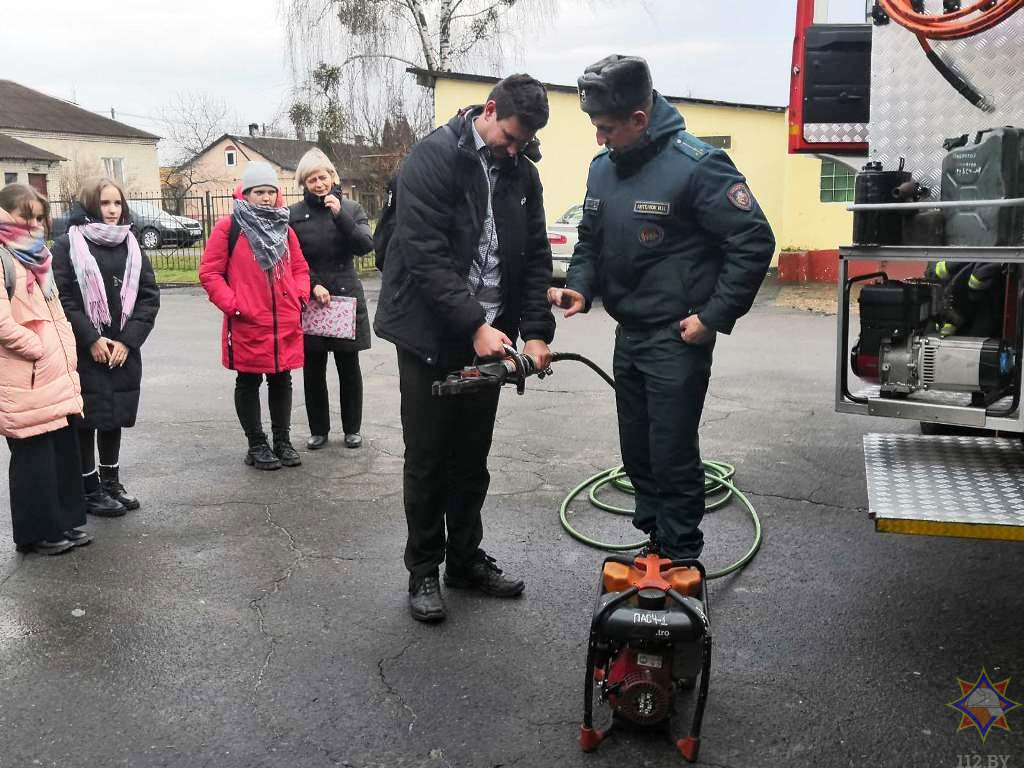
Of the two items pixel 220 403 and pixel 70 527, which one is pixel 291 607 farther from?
pixel 220 403

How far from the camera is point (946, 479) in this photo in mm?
3729

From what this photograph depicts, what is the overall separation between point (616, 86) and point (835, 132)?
78.4 inches

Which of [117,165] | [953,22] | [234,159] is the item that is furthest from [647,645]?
[234,159]

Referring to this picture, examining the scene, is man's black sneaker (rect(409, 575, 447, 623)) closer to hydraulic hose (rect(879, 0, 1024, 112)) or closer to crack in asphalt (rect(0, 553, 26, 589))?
crack in asphalt (rect(0, 553, 26, 589))

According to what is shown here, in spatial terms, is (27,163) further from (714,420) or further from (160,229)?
(714,420)

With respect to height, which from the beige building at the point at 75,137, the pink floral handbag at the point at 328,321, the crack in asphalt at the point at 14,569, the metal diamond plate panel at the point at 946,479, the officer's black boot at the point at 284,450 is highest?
the beige building at the point at 75,137

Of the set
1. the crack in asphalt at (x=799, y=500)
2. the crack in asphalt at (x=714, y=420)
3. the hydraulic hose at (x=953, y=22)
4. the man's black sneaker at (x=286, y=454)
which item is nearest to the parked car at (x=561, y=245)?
the crack in asphalt at (x=714, y=420)

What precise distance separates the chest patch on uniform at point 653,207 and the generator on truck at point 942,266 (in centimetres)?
84

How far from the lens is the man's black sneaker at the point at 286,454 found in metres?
6.02

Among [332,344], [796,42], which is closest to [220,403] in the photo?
[332,344]

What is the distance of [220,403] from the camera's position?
7.95 m

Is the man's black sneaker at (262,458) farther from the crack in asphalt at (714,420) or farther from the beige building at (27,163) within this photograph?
the beige building at (27,163)

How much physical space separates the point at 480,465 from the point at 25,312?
2.19 metres

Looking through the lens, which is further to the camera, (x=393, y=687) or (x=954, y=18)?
(x=954, y=18)
